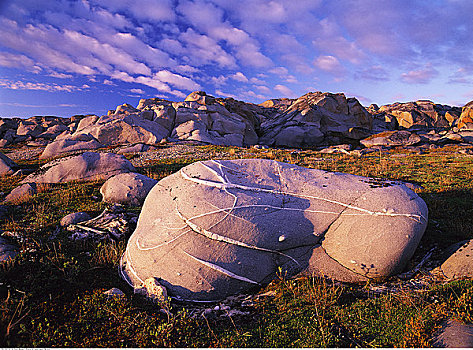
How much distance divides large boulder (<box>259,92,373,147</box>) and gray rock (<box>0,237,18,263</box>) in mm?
45074

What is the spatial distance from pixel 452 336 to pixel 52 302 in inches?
249

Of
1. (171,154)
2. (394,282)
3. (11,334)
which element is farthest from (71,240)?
(171,154)

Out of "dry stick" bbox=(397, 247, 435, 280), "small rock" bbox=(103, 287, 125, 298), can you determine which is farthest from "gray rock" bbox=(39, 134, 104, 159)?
"dry stick" bbox=(397, 247, 435, 280)

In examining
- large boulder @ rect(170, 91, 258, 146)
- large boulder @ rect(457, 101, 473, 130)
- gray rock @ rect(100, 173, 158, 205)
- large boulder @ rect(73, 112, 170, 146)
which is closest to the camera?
gray rock @ rect(100, 173, 158, 205)

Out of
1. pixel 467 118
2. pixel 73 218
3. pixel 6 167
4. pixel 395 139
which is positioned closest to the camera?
pixel 73 218

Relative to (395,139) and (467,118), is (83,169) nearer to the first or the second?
A: (395,139)

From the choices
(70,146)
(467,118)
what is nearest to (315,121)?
(467,118)

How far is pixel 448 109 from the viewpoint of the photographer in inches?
2916

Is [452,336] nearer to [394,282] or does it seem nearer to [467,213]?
[394,282]

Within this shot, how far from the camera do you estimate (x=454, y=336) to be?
3.24 m

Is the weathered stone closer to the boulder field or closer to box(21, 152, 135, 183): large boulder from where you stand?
the boulder field

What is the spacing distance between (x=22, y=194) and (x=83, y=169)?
3363 mm

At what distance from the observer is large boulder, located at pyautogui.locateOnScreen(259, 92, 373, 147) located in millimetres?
48438

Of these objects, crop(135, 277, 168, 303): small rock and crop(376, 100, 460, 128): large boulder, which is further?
crop(376, 100, 460, 128): large boulder
